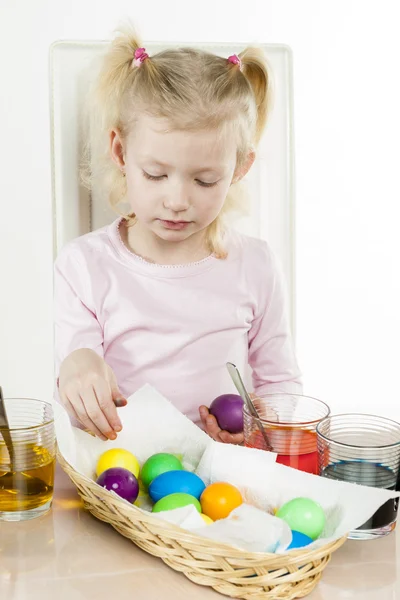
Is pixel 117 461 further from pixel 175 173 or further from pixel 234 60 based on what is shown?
pixel 234 60

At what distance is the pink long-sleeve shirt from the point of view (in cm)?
136

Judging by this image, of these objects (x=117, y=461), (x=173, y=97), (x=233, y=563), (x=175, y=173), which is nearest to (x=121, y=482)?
(x=117, y=461)

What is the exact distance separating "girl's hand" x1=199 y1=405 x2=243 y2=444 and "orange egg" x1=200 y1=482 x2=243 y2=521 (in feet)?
0.75

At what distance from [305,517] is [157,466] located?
20cm

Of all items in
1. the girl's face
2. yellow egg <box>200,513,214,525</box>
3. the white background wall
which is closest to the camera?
yellow egg <box>200,513,214,525</box>

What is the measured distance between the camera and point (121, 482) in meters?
0.83

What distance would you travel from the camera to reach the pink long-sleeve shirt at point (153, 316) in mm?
1362

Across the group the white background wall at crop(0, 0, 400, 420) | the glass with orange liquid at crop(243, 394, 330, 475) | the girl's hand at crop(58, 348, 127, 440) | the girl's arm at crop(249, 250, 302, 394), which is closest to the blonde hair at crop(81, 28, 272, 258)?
the girl's arm at crop(249, 250, 302, 394)

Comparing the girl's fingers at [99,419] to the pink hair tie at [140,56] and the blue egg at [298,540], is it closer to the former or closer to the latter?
the blue egg at [298,540]

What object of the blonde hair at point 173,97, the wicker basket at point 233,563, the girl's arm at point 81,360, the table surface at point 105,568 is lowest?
the table surface at point 105,568

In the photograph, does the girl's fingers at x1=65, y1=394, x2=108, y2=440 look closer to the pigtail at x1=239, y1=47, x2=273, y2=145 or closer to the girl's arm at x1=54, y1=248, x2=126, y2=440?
the girl's arm at x1=54, y1=248, x2=126, y2=440

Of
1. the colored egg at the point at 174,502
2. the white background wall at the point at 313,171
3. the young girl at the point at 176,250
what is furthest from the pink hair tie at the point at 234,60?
the white background wall at the point at 313,171

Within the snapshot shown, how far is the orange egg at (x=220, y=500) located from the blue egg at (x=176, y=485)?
17 mm

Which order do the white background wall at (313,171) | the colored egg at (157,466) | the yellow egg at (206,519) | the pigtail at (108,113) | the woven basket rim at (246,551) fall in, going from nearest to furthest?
the woven basket rim at (246,551) → the yellow egg at (206,519) → the colored egg at (157,466) → the pigtail at (108,113) → the white background wall at (313,171)
